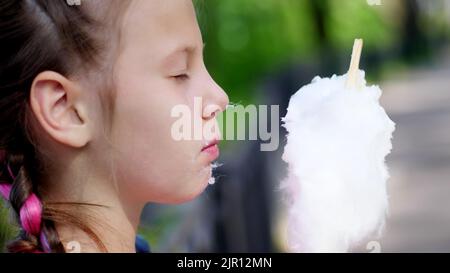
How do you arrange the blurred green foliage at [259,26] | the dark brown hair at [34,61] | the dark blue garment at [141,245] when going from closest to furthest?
the dark brown hair at [34,61] → the dark blue garment at [141,245] → the blurred green foliage at [259,26]

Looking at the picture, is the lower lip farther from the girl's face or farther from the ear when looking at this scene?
the ear

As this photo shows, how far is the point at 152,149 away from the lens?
0.99 meters

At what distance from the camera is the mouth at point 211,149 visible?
1.00 m

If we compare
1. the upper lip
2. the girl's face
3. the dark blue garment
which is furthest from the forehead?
the dark blue garment

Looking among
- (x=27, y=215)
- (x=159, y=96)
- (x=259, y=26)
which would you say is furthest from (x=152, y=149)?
(x=259, y=26)

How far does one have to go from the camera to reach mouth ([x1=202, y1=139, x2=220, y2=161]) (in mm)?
999

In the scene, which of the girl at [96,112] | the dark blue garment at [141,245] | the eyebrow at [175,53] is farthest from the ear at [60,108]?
the dark blue garment at [141,245]

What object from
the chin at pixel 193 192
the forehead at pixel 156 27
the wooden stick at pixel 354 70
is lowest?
the chin at pixel 193 192

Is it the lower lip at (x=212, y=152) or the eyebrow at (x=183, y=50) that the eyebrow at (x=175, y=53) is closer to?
the eyebrow at (x=183, y=50)

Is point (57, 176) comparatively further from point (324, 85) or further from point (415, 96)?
point (415, 96)

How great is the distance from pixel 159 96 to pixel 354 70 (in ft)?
0.80

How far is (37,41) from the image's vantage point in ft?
3.14

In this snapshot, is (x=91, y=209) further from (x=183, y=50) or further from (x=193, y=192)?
(x=183, y=50)

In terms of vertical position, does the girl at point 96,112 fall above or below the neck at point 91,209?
above
